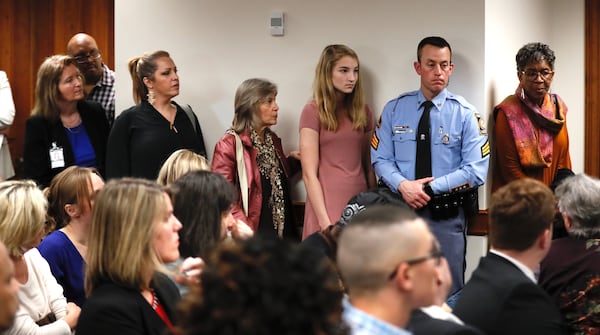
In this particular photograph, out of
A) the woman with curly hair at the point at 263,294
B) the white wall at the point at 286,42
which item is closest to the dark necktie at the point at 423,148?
the white wall at the point at 286,42

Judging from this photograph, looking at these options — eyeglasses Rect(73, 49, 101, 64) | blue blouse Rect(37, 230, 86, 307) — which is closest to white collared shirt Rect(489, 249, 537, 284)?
blue blouse Rect(37, 230, 86, 307)

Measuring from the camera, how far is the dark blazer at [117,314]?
8.07 feet

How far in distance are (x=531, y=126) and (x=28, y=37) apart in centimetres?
396

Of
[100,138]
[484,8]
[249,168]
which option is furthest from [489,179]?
[100,138]

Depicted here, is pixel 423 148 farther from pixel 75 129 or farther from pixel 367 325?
pixel 367 325

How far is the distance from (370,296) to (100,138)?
12.0ft

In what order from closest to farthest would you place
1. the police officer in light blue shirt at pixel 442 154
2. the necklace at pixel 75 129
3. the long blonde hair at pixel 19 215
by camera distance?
the long blonde hair at pixel 19 215
the police officer in light blue shirt at pixel 442 154
the necklace at pixel 75 129

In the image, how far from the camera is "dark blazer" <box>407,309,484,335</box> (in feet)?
7.15

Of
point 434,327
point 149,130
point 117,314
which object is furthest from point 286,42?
point 434,327

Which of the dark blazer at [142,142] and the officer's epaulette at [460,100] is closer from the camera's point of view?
the officer's epaulette at [460,100]

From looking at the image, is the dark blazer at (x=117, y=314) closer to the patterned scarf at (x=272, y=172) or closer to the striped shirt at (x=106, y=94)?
the patterned scarf at (x=272, y=172)

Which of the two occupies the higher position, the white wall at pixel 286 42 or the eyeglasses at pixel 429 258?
the white wall at pixel 286 42

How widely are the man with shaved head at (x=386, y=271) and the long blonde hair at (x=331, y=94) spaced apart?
285 centimetres

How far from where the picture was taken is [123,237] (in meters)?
2.54
